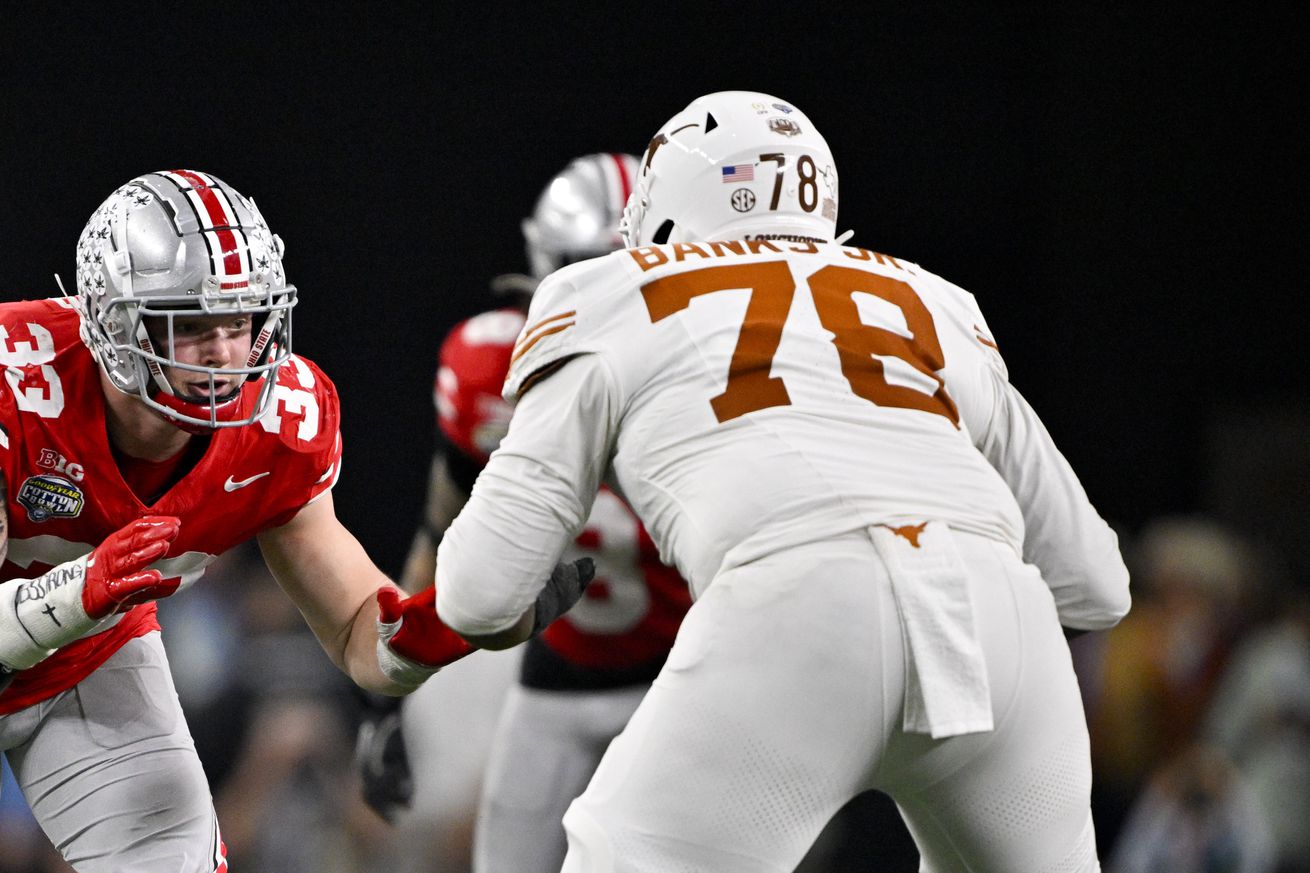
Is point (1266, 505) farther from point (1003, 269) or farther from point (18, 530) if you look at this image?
point (18, 530)

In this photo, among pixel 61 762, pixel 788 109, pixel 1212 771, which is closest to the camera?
pixel 788 109

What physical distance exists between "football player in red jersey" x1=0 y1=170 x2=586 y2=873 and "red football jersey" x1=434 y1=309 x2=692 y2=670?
2.19 feet

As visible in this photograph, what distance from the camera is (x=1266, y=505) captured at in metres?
4.61

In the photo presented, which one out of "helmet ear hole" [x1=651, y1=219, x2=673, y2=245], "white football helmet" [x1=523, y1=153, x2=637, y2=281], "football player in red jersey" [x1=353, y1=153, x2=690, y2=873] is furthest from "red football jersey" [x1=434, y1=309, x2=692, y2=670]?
"helmet ear hole" [x1=651, y1=219, x2=673, y2=245]

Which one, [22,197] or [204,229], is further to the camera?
[22,197]

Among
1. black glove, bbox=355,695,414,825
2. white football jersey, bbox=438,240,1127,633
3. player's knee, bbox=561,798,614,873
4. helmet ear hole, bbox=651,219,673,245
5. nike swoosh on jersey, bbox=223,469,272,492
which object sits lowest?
black glove, bbox=355,695,414,825

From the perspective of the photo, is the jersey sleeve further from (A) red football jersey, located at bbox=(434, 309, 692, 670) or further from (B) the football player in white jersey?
(A) red football jersey, located at bbox=(434, 309, 692, 670)

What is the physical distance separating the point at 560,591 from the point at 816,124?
310cm

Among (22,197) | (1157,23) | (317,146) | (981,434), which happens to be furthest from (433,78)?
(981,434)

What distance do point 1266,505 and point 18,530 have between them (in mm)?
3610

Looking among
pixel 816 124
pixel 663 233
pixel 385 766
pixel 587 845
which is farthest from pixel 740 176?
pixel 816 124

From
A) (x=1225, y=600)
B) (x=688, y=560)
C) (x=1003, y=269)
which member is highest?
(x=688, y=560)

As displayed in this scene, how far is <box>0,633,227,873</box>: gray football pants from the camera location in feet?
7.06

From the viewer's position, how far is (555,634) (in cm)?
308
